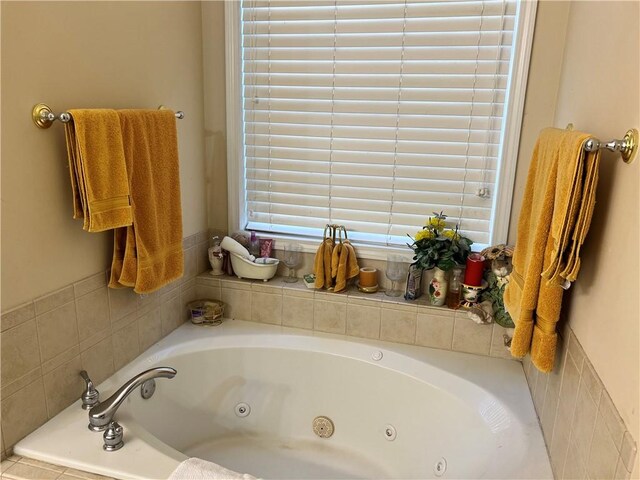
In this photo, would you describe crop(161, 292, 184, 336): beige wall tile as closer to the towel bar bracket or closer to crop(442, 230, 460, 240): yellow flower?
crop(442, 230, 460, 240): yellow flower

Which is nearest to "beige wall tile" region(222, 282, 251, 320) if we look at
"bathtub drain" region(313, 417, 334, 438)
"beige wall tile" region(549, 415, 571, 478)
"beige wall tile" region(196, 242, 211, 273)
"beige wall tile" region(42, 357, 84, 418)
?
"beige wall tile" region(196, 242, 211, 273)

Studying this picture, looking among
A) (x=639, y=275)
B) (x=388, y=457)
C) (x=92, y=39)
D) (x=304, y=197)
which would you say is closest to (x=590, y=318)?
(x=639, y=275)

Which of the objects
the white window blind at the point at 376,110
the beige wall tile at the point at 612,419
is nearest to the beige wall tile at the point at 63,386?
the white window blind at the point at 376,110

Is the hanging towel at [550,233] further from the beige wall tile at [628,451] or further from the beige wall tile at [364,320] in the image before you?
the beige wall tile at [364,320]

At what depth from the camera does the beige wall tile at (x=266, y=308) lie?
7.35 ft

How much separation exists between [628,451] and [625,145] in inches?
25.3

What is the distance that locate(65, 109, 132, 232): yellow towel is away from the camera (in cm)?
143

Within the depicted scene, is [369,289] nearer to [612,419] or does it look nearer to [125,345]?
[125,345]

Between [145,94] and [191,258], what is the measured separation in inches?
30.5

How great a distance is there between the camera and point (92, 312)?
5.47ft

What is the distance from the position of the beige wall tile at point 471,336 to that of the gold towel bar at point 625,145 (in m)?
1.04

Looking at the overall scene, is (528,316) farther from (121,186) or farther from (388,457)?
(121,186)

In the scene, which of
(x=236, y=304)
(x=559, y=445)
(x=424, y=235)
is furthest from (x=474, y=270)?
(x=236, y=304)

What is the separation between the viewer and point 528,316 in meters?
1.35
